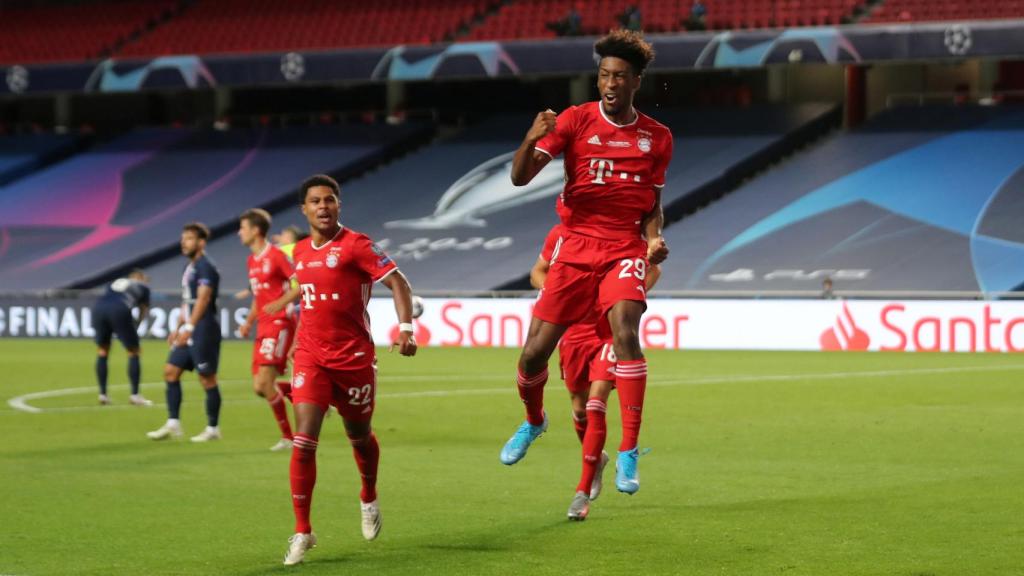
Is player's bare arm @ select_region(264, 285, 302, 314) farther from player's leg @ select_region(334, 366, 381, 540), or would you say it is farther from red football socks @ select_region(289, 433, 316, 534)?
red football socks @ select_region(289, 433, 316, 534)

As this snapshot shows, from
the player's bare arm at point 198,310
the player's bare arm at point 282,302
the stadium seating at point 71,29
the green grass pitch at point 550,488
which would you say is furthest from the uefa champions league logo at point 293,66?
the player's bare arm at point 282,302

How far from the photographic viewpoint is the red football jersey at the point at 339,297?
963 centimetres

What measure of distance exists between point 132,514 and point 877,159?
30.0m

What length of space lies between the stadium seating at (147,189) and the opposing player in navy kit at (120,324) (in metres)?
21.4

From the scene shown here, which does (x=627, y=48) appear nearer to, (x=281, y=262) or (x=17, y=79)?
(x=281, y=262)

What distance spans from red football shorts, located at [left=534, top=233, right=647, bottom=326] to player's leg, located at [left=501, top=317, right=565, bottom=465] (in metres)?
0.09

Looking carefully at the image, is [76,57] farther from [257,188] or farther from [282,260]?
[282,260]

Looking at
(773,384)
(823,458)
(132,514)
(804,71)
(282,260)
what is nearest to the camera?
(132,514)

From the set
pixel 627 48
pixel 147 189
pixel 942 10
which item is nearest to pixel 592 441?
pixel 627 48

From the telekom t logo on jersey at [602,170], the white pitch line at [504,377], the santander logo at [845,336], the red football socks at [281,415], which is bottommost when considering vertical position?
the santander logo at [845,336]

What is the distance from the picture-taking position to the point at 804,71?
43281mm

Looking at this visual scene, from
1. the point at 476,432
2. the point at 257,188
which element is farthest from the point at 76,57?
the point at 476,432

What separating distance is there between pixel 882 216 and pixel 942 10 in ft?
19.1

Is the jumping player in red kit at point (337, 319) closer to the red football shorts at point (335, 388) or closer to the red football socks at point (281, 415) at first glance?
the red football shorts at point (335, 388)
